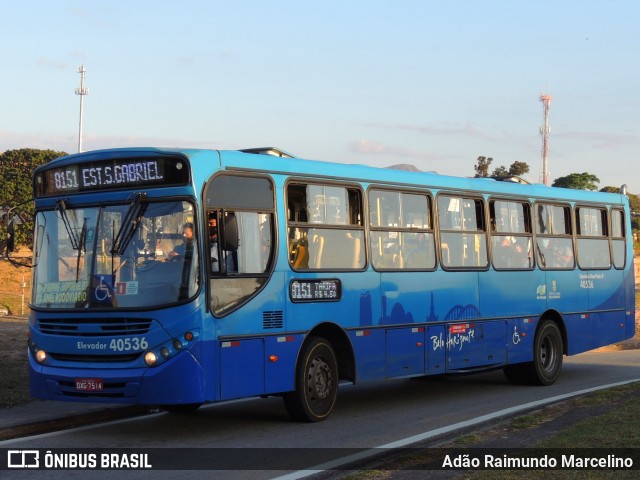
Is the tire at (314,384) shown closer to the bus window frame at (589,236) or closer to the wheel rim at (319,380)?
the wheel rim at (319,380)

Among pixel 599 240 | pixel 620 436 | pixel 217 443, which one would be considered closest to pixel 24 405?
pixel 217 443

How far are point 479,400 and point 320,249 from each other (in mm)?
A: 3968

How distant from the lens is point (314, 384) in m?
12.8

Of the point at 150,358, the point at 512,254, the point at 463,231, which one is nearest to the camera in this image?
the point at 150,358

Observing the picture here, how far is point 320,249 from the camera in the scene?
516 inches

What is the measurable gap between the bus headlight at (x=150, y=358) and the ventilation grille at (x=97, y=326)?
0.24m

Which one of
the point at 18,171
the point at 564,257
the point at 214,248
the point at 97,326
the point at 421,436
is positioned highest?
the point at 18,171

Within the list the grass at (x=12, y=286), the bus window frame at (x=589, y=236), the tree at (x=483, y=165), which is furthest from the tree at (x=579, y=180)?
the bus window frame at (x=589, y=236)

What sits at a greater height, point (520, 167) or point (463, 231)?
point (520, 167)

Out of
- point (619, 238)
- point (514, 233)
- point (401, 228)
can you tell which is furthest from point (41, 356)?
point (619, 238)

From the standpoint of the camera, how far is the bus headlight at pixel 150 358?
11.0 meters

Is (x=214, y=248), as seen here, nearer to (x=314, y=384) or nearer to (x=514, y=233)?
(x=314, y=384)

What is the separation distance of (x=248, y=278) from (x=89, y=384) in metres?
2.09

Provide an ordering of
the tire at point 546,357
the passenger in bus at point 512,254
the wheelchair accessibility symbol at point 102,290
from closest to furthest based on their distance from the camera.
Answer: the wheelchair accessibility symbol at point 102,290 → the passenger in bus at point 512,254 → the tire at point 546,357
